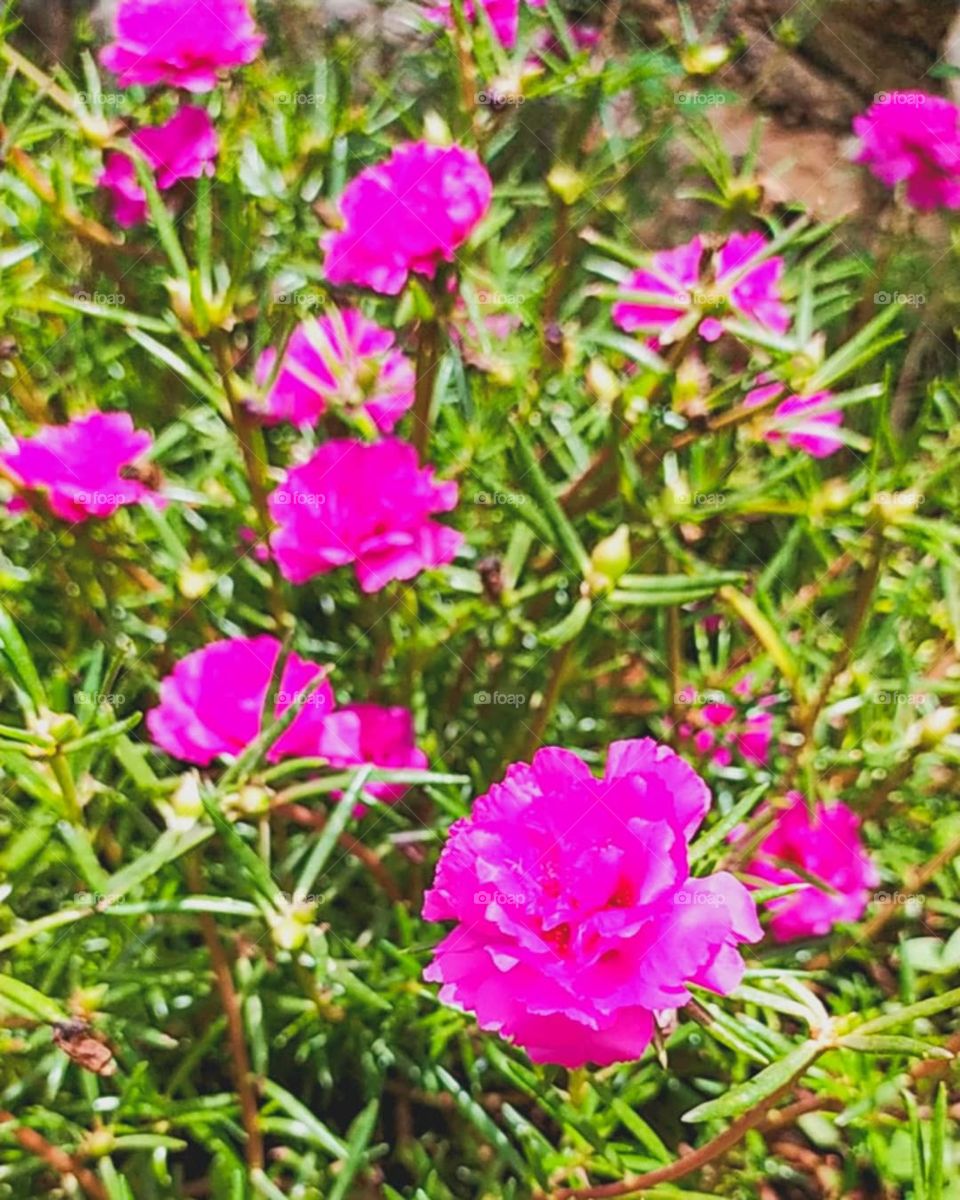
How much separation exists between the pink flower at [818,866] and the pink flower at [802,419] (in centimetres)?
30

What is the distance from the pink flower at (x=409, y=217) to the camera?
0.81 meters

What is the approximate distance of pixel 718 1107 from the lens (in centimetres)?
50

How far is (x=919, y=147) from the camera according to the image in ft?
3.92

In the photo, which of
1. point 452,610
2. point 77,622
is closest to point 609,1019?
point 452,610

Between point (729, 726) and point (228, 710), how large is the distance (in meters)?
0.47

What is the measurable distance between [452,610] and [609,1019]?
56 cm

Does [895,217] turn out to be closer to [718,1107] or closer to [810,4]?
[810,4]

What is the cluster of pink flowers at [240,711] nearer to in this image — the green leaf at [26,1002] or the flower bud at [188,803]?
the flower bud at [188,803]

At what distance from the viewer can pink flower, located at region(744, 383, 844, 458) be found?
0.85 m

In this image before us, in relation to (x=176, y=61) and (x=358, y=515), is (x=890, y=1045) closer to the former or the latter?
(x=358, y=515)

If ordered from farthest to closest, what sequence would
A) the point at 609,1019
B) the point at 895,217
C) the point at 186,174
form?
the point at 895,217 → the point at 186,174 → the point at 609,1019
